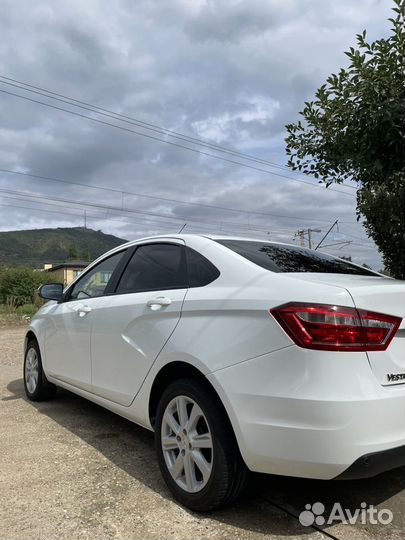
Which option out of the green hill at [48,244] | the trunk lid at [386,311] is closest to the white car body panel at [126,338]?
the trunk lid at [386,311]

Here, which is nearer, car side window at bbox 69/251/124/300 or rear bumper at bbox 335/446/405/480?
rear bumper at bbox 335/446/405/480

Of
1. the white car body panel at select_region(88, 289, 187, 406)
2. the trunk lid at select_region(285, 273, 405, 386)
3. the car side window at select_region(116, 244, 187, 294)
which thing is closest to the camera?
the trunk lid at select_region(285, 273, 405, 386)

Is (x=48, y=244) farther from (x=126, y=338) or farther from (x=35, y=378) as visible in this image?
(x=126, y=338)

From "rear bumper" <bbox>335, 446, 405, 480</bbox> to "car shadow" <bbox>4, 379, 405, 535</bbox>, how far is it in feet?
1.75

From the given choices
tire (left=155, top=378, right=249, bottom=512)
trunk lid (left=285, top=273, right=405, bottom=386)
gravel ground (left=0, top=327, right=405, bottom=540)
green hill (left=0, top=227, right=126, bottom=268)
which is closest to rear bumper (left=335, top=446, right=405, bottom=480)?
trunk lid (left=285, top=273, right=405, bottom=386)

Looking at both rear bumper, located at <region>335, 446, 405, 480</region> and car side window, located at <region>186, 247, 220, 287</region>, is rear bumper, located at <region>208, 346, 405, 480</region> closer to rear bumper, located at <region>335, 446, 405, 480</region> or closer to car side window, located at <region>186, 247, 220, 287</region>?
rear bumper, located at <region>335, 446, 405, 480</region>

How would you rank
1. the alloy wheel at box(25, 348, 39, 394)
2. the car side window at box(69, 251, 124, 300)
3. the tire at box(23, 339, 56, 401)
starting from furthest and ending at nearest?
the alloy wheel at box(25, 348, 39, 394) → the tire at box(23, 339, 56, 401) → the car side window at box(69, 251, 124, 300)

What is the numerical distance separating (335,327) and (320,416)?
423 mm

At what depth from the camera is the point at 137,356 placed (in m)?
3.37

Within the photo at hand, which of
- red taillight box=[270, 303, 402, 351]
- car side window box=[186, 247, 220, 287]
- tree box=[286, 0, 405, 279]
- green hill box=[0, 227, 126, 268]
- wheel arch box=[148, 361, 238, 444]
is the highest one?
green hill box=[0, 227, 126, 268]

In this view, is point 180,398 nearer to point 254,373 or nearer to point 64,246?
point 254,373

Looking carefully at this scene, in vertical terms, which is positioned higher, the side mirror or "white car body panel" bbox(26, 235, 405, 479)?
the side mirror

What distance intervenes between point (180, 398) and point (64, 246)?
18092 cm

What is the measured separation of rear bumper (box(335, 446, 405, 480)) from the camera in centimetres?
231
